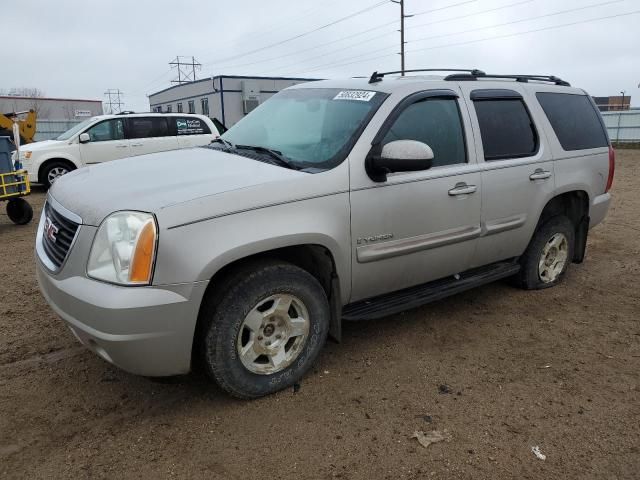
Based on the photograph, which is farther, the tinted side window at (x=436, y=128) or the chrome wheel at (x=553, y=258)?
the chrome wheel at (x=553, y=258)

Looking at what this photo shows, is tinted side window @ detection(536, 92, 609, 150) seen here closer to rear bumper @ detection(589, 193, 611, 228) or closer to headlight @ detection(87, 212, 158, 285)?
rear bumper @ detection(589, 193, 611, 228)

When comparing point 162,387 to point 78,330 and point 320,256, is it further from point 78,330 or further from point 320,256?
point 320,256

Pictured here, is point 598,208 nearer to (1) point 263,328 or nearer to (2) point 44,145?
(1) point 263,328

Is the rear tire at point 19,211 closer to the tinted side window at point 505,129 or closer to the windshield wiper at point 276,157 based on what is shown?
the windshield wiper at point 276,157

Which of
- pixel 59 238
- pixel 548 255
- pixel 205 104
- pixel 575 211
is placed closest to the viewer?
pixel 59 238

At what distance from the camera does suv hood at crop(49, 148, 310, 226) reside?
2643 mm

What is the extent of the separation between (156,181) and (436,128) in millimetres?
1948

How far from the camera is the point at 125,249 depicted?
8.28ft

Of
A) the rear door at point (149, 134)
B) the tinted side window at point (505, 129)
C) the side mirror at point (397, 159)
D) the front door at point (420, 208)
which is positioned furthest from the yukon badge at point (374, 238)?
the rear door at point (149, 134)

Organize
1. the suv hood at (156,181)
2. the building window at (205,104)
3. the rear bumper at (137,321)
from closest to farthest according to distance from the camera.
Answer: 1. the rear bumper at (137,321)
2. the suv hood at (156,181)
3. the building window at (205,104)

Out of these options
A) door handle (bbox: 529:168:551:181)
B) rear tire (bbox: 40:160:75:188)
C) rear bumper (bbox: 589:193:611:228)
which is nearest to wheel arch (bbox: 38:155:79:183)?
rear tire (bbox: 40:160:75:188)

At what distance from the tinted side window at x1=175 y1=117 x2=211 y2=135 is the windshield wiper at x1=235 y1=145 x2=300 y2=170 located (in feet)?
31.4

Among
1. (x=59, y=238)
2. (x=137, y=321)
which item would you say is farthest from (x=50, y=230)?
(x=137, y=321)

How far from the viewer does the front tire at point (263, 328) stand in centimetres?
277
